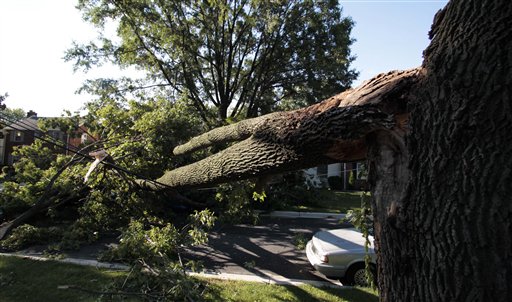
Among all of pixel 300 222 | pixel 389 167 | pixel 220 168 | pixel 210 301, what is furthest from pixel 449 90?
pixel 300 222

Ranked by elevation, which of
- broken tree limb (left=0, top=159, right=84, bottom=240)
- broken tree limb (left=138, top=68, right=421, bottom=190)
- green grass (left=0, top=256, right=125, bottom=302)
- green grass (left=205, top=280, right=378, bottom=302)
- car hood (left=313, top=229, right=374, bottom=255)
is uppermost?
A: broken tree limb (left=138, top=68, right=421, bottom=190)

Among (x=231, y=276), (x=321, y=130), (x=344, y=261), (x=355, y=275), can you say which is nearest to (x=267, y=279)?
(x=231, y=276)

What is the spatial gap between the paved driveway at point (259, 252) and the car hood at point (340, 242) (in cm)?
68

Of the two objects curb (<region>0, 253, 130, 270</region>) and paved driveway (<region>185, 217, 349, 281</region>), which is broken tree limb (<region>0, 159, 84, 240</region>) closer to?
curb (<region>0, 253, 130, 270</region>)

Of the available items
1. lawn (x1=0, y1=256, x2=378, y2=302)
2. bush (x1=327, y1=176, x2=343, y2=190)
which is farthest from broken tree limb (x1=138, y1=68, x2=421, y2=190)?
bush (x1=327, y1=176, x2=343, y2=190)

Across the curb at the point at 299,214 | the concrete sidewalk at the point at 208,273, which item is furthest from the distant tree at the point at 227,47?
the concrete sidewalk at the point at 208,273

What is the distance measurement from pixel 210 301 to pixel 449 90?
183 inches

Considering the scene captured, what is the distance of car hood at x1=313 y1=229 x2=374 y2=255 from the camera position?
669 centimetres

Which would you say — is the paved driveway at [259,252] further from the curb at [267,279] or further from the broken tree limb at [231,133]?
the broken tree limb at [231,133]

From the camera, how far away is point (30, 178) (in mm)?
8781

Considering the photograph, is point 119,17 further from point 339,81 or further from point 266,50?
point 339,81

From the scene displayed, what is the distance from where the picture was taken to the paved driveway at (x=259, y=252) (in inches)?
285

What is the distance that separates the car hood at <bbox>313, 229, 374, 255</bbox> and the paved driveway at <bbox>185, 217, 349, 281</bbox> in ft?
2.23

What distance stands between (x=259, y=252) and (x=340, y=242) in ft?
7.52
